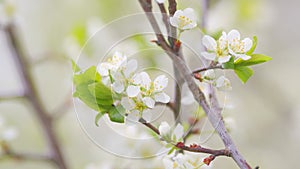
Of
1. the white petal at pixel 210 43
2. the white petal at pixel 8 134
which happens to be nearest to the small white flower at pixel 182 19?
the white petal at pixel 210 43

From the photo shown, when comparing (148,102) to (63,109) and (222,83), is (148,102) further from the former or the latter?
(63,109)

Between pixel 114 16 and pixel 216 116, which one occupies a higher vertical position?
pixel 114 16

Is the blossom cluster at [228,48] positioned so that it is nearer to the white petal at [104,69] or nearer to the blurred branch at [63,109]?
the white petal at [104,69]

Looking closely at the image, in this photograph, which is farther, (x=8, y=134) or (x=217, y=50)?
(x=8, y=134)

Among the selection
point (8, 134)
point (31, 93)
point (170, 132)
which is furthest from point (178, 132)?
point (31, 93)

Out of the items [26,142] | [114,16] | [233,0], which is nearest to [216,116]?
[233,0]

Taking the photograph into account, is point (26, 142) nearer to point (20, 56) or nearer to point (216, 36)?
point (20, 56)

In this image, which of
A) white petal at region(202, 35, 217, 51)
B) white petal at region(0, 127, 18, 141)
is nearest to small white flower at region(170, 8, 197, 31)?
white petal at region(202, 35, 217, 51)

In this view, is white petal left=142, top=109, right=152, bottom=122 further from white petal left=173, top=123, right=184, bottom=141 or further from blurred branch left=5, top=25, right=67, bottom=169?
blurred branch left=5, top=25, right=67, bottom=169
